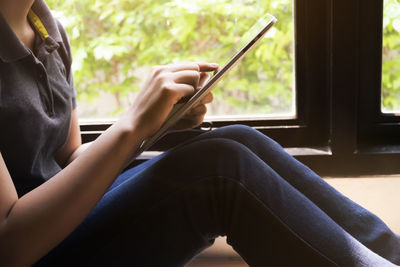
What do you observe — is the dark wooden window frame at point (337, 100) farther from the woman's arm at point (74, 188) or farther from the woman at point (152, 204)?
the woman's arm at point (74, 188)

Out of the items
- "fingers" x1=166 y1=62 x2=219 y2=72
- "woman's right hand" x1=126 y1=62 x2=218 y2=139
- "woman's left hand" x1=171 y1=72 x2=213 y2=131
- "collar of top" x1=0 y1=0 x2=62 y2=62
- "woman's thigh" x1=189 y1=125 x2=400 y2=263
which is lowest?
"woman's thigh" x1=189 y1=125 x2=400 y2=263

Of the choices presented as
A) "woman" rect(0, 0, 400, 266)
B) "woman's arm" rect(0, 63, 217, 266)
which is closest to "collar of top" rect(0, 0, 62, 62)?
"woman" rect(0, 0, 400, 266)

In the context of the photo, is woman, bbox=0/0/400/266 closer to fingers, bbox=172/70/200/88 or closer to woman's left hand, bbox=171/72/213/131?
fingers, bbox=172/70/200/88

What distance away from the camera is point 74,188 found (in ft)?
2.19

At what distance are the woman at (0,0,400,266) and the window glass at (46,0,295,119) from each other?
56cm

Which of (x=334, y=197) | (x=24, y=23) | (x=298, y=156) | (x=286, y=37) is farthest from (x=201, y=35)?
(x=334, y=197)

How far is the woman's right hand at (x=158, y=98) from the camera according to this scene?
2.34 feet

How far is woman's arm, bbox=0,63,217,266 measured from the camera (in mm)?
647

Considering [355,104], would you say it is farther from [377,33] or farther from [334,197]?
[334,197]

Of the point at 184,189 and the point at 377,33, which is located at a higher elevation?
the point at 377,33

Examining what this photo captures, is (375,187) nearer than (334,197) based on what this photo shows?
No

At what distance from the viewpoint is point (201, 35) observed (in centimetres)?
138

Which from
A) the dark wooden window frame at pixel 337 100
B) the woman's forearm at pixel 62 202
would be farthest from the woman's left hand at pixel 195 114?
the dark wooden window frame at pixel 337 100

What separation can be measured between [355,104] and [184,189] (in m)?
0.75
